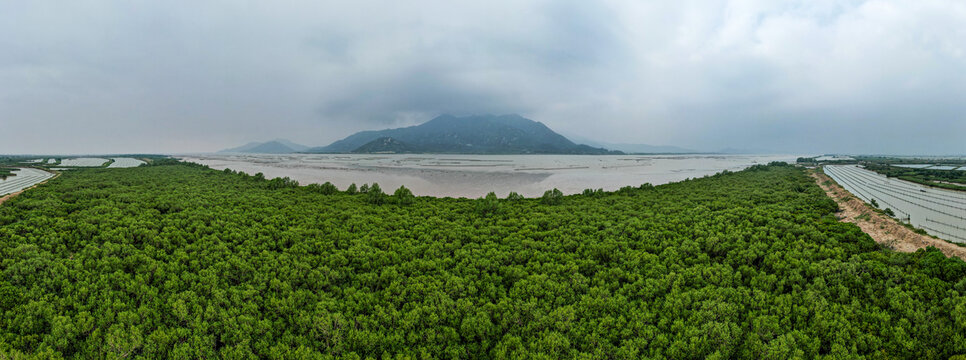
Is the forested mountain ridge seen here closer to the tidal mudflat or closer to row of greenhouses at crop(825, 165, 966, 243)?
row of greenhouses at crop(825, 165, 966, 243)

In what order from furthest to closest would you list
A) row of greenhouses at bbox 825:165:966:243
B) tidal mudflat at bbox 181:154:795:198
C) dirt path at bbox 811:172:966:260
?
tidal mudflat at bbox 181:154:795:198 < row of greenhouses at bbox 825:165:966:243 < dirt path at bbox 811:172:966:260

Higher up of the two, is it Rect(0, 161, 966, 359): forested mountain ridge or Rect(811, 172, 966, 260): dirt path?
Rect(811, 172, 966, 260): dirt path

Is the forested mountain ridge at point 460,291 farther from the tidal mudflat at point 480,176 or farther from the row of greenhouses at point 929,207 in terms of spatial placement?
the tidal mudflat at point 480,176

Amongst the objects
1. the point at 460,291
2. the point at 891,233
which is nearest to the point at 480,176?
the point at 891,233

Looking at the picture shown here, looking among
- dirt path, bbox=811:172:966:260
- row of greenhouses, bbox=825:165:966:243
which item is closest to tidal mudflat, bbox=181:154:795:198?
row of greenhouses, bbox=825:165:966:243

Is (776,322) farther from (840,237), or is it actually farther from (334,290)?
(334,290)

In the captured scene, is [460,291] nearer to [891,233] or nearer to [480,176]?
Result: [891,233]

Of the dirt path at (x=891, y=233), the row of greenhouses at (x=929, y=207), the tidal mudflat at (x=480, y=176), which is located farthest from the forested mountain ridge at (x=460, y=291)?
the tidal mudflat at (x=480, y=176)

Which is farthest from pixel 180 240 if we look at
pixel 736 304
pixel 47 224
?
pixel 736 304
